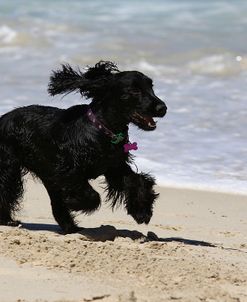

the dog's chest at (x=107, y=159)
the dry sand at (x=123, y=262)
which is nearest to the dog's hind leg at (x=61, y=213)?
the dry sand at (x=123, y=262)

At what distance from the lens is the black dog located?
5.82m

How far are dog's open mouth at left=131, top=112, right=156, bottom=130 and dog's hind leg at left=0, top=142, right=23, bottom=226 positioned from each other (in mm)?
984

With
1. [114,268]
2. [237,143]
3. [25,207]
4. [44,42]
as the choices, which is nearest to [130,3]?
[44,42]

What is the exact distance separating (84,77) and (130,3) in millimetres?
18421

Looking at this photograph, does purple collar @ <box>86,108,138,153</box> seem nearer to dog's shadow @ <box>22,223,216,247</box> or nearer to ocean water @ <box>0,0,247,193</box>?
dog's shadow @ <box>22,223,216,247</box>

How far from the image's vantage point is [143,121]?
5785 mm

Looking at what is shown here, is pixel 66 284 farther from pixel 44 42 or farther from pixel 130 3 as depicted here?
pixel 130 3

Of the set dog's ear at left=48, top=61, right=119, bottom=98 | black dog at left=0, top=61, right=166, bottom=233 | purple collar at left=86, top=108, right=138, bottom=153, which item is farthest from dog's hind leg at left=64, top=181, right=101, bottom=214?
dog's ear at left=48, top=61, right=119, bottom=98

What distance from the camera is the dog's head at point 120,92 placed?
5.76m

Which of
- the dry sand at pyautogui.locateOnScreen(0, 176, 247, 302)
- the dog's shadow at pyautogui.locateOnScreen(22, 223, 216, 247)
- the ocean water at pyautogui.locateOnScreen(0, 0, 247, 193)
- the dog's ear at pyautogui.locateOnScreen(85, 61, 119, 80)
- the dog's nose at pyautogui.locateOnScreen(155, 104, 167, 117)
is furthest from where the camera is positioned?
the ocean water at pyautogui.locateOnScreen(0, 0, 247, 193)

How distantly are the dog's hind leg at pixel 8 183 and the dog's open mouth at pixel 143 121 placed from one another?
98 centimetres

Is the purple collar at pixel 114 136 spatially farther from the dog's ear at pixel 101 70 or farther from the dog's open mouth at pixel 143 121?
the dog's ear at pixel 101 70

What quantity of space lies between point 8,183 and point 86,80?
92 centimetres

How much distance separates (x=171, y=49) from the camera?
16797mm
